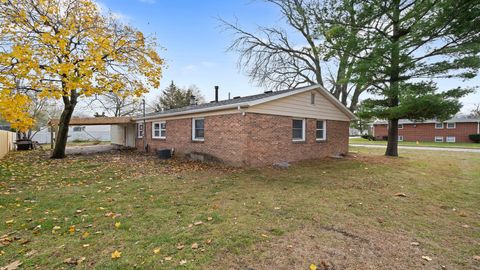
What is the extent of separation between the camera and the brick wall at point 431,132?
2891 cm

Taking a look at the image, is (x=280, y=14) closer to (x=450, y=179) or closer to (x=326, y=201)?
(x=450, y=179)

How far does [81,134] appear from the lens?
35375mm

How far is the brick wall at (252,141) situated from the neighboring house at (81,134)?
28165 mm

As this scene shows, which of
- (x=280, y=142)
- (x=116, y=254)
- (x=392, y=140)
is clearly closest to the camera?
(x=116, y=254)

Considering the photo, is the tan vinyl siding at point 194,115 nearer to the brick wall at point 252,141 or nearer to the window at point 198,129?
the brick wall at point 252,141

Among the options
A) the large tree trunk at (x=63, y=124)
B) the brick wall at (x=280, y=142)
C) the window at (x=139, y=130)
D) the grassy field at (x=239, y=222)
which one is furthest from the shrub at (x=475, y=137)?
the large tree trunk at (x=63, y=124)

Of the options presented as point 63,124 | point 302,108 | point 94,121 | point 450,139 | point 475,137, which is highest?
point 302,108

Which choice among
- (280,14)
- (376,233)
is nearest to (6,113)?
(376,233)

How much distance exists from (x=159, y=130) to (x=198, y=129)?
501 centimetres

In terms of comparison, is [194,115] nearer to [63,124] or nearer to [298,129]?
[298,129]

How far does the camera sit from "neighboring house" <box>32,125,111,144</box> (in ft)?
110

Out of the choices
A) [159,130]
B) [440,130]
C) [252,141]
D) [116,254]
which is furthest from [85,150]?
[440,130]

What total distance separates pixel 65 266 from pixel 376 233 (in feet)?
14.6

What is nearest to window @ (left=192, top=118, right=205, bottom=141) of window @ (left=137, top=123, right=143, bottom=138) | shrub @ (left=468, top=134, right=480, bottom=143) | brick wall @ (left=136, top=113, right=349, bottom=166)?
brick wall @ (left=136, top=113, right=349, bottom=166)
